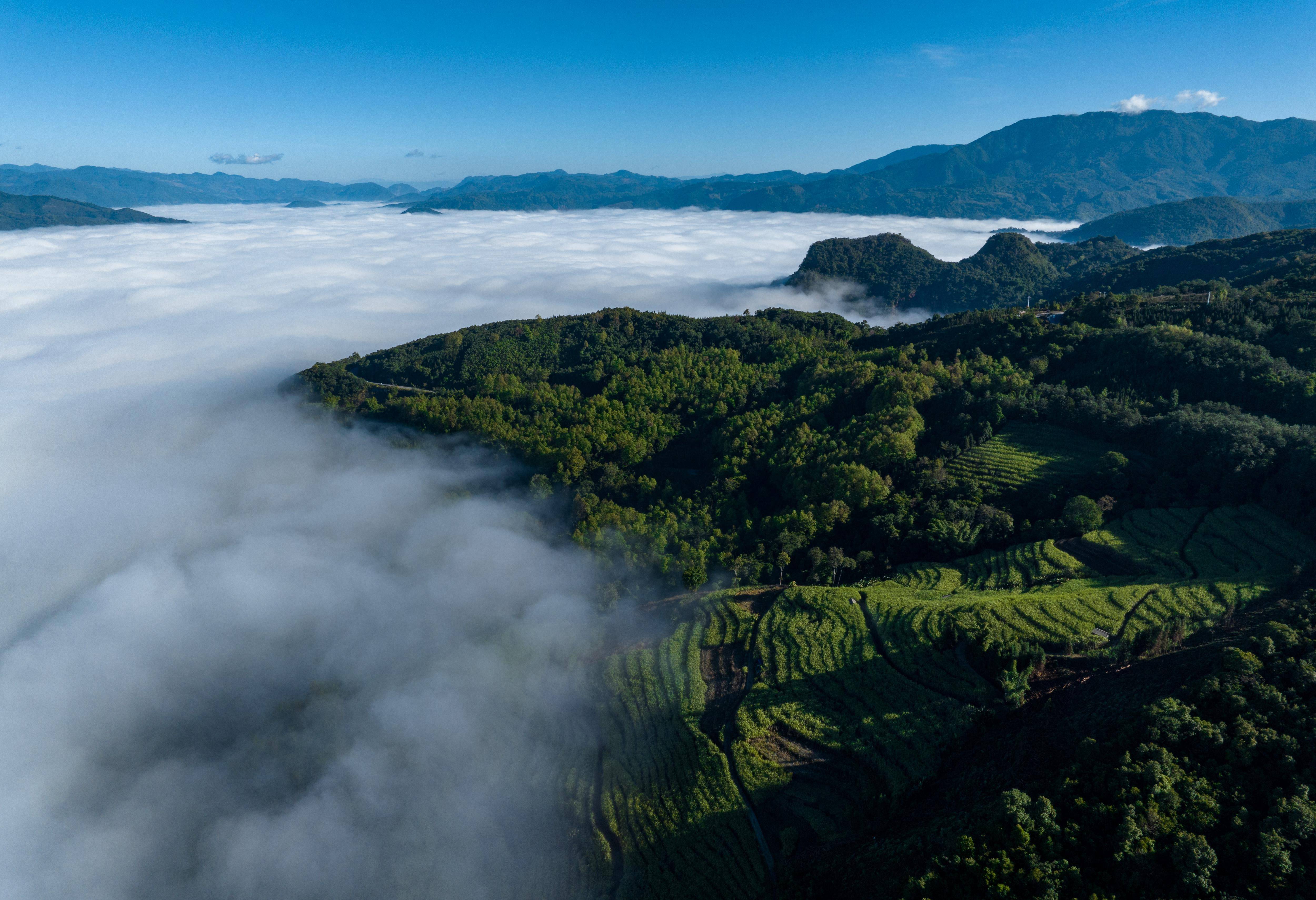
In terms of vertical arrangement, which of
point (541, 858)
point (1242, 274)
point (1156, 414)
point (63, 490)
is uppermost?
point (1242, 274)

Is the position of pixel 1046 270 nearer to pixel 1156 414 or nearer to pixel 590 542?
pixel 1156 414

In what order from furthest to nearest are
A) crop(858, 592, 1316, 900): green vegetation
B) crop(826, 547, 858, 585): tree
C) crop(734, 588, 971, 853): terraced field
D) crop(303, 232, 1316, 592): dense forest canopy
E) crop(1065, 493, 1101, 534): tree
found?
crop(826, 547, 858, 585): tree < crop(303, 232, 1316, 592): dense forest canopy < crop(1065, 493, 1101, 534): tree < crop(734, 588, 971, 853): terraced field < crop(858, 592, 1316, 900): green vegetation

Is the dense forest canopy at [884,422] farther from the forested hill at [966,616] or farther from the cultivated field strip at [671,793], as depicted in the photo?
the cultivated field strip at [671,793]

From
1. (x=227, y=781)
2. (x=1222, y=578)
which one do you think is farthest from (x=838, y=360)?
(x=227, y=781)

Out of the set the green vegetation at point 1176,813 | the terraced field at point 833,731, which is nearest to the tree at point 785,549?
the terraced field at point 833,731

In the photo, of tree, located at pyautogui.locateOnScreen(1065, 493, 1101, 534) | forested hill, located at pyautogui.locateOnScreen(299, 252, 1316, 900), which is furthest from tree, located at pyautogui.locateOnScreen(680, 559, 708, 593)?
tree, located at pyautogui.locateOnScreen(1065, 493, 1101, 534)

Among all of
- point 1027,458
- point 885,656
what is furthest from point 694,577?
point 1027,458

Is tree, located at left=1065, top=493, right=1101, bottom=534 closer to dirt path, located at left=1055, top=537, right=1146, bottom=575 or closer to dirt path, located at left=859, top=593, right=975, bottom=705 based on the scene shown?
dirt path, located at left=1055, top=537, right=1146, bottom=575
